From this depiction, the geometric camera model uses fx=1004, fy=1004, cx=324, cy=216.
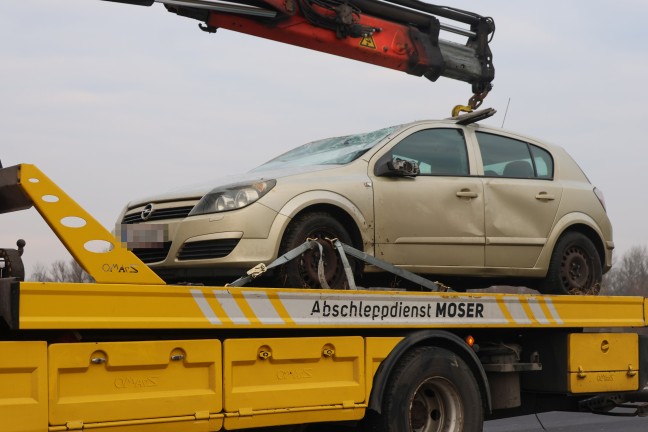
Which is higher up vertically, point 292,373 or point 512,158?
point 512,158

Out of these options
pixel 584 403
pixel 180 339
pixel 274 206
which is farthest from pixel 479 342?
pixel 180 339

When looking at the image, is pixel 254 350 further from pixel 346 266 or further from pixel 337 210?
pixel 337 210

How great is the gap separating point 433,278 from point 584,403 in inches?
62.8

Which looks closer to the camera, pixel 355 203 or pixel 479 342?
pixel 355 203

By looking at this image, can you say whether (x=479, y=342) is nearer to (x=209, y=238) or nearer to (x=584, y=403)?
(x=584, y=403)

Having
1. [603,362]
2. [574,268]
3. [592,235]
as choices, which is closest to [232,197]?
[574,268]

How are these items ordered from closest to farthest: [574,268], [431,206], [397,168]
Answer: [397,168] → [431,206] → [574,268]

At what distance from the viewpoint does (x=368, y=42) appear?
25.3ft

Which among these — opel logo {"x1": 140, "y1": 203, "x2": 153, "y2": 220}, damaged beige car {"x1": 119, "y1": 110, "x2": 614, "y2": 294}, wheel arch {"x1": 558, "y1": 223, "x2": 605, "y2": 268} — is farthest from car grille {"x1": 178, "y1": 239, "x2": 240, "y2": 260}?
wheel arch {"x1": 558, "y1": 223, "x2": 605, "y2": 268}

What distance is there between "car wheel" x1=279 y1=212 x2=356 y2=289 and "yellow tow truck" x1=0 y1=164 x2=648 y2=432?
0.41m

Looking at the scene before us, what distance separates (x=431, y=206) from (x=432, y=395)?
1.38 meters

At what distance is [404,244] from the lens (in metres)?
7.04

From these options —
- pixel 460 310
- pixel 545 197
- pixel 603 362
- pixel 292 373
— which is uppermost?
pixel 545 197

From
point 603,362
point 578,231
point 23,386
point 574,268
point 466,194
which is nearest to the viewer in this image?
point 23,386
